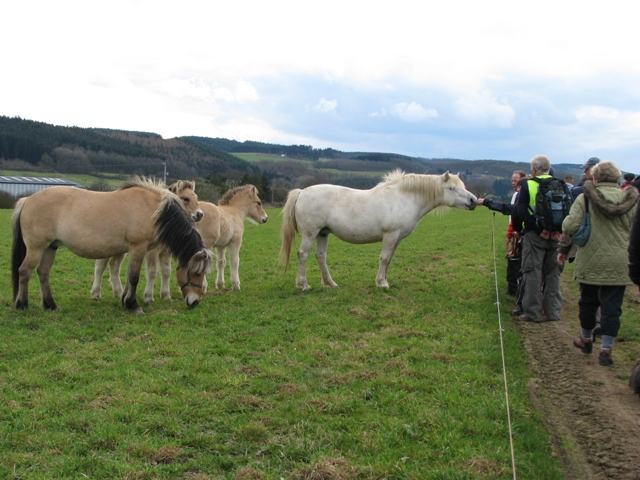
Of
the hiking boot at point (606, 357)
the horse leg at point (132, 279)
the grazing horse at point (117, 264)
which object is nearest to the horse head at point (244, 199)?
the grazing horse at point (117, 264)

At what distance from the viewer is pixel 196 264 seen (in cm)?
830

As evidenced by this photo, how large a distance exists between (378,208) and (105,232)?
491cm

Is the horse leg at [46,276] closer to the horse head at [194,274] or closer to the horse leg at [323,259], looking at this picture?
the horse head at [194,274]

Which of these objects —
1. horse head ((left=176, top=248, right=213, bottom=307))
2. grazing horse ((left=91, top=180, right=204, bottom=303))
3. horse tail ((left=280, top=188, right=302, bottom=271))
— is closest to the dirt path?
horse head ((left=176, top=248, right=213, bottom=307))

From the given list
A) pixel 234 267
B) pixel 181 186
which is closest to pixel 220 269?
pixel 234 267

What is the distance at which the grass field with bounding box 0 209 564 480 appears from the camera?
144 inches

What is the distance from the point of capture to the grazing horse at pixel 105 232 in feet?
25.9

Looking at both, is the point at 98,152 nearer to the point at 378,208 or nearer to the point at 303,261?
the point at 303,261

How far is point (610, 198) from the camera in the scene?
5965mm

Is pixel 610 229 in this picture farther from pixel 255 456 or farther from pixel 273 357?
pixel 255 456

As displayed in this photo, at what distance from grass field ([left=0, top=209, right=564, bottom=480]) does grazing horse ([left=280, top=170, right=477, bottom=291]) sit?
4.48 feet

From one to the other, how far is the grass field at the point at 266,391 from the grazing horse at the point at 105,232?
52 cm

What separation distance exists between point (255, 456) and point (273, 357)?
2.25 meters

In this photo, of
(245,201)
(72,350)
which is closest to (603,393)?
(72,350)
